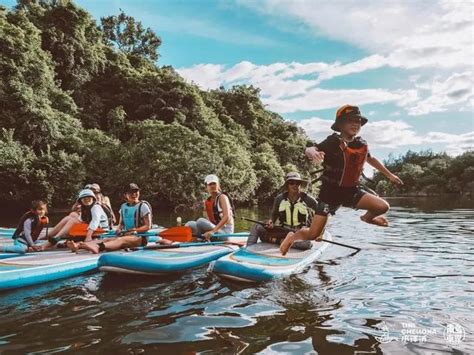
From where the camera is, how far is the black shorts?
191 inches

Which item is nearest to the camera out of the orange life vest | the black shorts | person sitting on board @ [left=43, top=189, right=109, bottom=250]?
the orange life vest

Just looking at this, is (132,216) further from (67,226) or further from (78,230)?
(67,226)

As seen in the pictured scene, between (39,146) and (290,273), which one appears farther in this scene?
(39,146)

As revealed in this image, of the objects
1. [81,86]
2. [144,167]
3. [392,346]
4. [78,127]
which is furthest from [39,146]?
[392,346]

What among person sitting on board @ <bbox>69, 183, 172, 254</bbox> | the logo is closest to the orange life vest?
the logo

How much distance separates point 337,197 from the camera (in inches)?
192

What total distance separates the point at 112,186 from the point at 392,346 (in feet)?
74.6

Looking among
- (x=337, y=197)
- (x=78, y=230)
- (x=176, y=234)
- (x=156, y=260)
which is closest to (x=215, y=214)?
(x=176, y=234)

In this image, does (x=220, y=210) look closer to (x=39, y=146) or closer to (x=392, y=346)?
(x=392, y=346)

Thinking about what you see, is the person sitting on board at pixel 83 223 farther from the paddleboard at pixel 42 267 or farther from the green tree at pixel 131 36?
the green tree at pixel 131 36

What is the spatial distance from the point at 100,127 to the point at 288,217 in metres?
30.3

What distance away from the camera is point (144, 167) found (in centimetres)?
2475

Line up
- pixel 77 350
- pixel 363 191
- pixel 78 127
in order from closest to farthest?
1. pixel 77 350
2. pixel 363 191
3. pixel 78 127

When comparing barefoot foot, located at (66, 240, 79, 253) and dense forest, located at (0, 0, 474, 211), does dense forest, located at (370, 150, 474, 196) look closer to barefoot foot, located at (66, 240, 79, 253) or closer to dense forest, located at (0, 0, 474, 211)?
dense forest, located at (0, 0, 474, 211)
